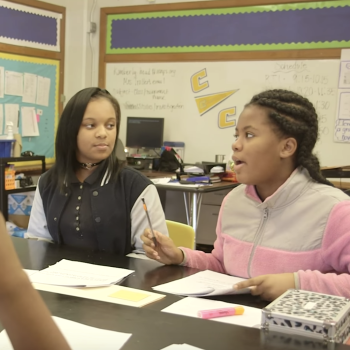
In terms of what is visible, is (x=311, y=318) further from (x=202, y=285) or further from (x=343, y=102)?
(x=343, y=102)

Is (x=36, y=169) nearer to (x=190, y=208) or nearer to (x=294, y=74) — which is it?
(x=190, y=208)

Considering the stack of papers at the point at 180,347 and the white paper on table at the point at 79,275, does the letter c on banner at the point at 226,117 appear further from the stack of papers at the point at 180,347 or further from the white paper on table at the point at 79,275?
the stack of papers at the point at 180,347

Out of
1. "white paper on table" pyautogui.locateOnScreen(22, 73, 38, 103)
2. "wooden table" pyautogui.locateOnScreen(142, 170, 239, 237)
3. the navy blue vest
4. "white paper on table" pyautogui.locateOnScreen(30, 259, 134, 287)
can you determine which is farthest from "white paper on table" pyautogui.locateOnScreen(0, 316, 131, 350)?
"white paper on table" pyautogui.locateOnScreen(22, 73, 38, 103)

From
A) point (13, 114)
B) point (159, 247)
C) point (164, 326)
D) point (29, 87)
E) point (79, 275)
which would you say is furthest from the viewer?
point (29, 87)

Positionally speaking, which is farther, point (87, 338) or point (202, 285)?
point (202, 285)

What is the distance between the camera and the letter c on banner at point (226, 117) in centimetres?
485

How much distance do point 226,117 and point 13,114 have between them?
6.35ft

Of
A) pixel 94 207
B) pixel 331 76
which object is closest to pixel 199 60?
pixel 331 76

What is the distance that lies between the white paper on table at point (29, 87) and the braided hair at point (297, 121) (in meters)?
3.77

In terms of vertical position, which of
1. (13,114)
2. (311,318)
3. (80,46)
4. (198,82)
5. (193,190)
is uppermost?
(80,46)

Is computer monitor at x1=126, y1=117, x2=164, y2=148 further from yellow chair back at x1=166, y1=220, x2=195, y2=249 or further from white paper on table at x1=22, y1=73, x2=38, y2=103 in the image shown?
yellow chair back at x1=166, y1=220, x2=195, y2=249

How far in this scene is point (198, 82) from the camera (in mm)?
4980

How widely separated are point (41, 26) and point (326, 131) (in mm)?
2821

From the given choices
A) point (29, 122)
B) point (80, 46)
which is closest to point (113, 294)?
point (29, 122)
